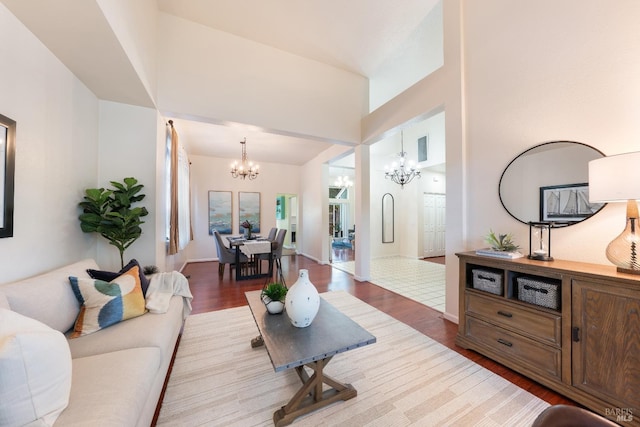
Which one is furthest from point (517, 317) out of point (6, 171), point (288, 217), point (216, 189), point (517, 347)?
point (288, 217)

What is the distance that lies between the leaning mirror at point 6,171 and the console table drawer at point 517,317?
3.60 metres

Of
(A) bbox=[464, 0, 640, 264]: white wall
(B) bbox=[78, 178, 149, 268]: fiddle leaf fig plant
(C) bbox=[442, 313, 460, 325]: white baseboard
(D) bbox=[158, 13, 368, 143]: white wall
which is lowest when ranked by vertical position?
(C) bbox=[442, 313, 460, 325]: white baseboard

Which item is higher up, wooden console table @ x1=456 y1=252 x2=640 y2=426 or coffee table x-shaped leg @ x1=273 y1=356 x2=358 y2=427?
wooden console table @ x1=456 y1=252 x2=640 y2=426

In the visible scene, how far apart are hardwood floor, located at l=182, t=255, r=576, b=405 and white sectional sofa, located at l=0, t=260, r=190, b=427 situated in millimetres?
1604

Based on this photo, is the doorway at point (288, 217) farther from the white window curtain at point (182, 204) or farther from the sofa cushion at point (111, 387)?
the sofa cushion at point (111, 387)

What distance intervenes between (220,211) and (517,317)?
22.0ft

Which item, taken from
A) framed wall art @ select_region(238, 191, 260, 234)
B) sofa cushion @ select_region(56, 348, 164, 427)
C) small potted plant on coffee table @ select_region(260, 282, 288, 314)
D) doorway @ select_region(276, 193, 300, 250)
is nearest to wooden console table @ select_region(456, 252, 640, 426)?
small potted plant on coffee table @ select_region(260, 282, 288, 314)

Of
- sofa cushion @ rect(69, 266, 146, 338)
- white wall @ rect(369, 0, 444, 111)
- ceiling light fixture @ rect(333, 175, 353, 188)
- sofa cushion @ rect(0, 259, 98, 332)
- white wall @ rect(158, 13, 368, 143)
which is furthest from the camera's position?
ceiling light fixture @ rect(333, 175, 353, 188)

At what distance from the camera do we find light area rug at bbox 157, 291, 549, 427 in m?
1.44

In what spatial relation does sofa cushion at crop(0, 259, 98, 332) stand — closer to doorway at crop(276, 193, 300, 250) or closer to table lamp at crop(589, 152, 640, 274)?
table lamp at crop(589, 152, 640, 274)

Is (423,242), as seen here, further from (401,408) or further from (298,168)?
(401,408)

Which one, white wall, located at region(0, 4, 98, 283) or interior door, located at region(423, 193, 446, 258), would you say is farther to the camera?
interior door, located at region(423, 193, 446, 258)

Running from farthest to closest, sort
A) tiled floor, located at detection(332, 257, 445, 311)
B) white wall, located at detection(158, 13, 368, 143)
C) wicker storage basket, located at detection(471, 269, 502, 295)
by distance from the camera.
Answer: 1. tiled floor, located at detection(332, 257, 445, 311)
2. white wall, located at detection(158, 13, 368, 143)
3. wicker storage basket, located at detection(471, 269, 502, 295)

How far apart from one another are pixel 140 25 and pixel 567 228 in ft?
14.6
